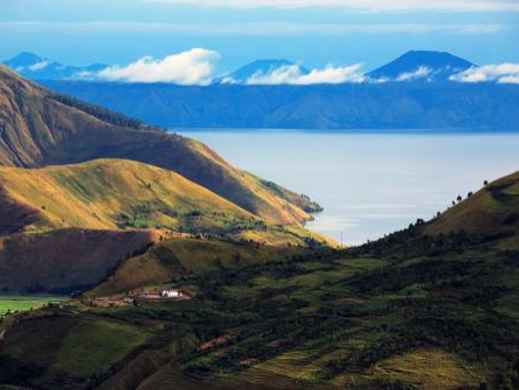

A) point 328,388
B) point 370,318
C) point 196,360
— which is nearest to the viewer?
point 328,388

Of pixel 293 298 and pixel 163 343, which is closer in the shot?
pixel 163 343

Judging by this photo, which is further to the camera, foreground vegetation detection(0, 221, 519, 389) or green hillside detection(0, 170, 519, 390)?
foreground vegetation detection(0, 221, 519, 389)

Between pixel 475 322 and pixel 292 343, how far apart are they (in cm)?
2193

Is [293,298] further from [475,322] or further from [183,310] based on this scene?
[475,322]

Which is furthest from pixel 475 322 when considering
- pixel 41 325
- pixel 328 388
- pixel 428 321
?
pixel 41 325

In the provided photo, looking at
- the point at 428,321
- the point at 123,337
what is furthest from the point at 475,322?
A: the point at 123,337

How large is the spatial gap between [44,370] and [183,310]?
2635 centimetres

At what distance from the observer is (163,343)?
16588 cm

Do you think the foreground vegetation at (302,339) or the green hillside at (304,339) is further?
the foreground vegetation at (302,339)

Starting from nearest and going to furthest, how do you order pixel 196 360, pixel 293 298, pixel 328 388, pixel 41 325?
pixel 328 388 → pixel 196 360 → pixel 41 325 → pixel 293 298

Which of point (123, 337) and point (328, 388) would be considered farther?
point (123, 337)

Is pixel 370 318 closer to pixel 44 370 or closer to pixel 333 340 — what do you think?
pixel 333 340

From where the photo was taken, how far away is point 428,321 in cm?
15588

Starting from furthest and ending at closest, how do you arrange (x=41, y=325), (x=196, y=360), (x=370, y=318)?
(x=41, y=325) → (x=370, y=318) → (x=196, y=360)
